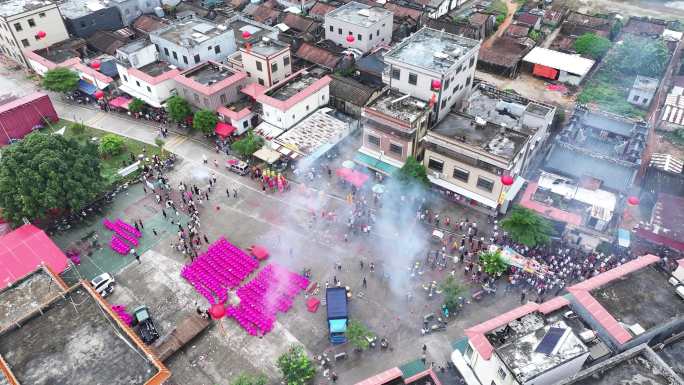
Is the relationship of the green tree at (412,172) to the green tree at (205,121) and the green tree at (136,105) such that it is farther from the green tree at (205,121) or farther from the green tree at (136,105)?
the green tree at (136,105)

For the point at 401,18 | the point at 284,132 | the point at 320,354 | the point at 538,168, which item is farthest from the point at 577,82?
the point at 320,354

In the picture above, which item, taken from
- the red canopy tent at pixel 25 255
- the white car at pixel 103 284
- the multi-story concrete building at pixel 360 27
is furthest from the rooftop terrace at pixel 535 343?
the multi-story concrete building at pixel 360 27

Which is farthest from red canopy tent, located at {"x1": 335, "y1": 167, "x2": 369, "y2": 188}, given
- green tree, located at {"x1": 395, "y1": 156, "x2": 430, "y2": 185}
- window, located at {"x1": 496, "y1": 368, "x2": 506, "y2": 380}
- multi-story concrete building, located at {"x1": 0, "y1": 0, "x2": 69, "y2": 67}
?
multi-story concrete building, located at {"x1": 0, "y1": 0, "x2": 69, "y2": 67}

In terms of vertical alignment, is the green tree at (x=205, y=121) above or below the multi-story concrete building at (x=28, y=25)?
below

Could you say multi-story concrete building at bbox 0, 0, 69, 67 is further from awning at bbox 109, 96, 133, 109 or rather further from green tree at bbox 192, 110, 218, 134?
green tree at bbox 192, 110, 218, 134

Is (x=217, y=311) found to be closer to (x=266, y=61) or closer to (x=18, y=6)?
(x=266, y=61)

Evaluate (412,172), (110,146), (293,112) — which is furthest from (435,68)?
(110,146)
